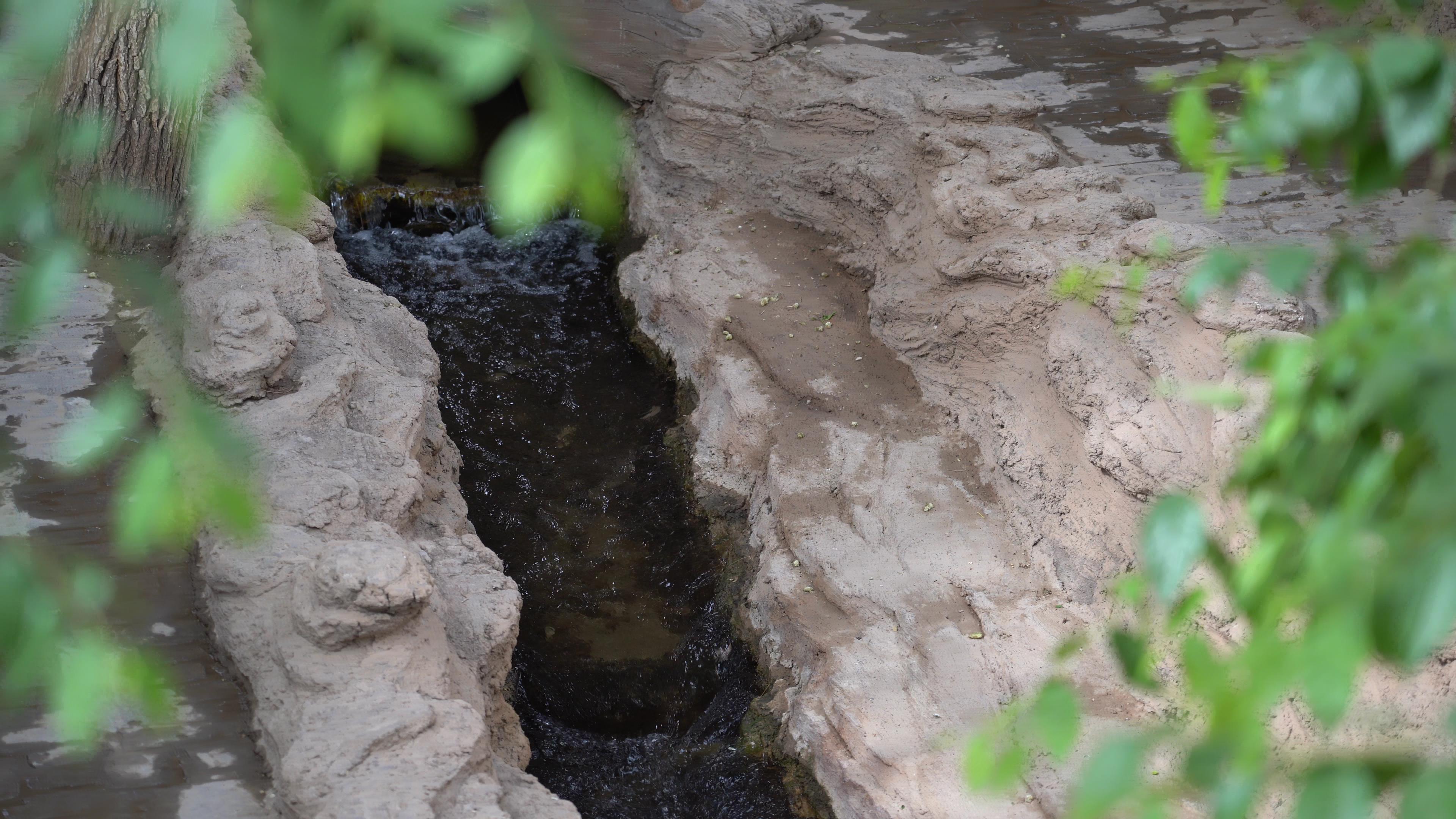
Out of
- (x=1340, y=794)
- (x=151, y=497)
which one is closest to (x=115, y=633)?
(x=151, y=497)

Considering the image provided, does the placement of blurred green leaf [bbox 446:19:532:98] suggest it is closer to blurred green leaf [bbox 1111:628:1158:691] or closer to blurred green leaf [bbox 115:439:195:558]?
blurred green leaf [bbox 115:439:195:558]

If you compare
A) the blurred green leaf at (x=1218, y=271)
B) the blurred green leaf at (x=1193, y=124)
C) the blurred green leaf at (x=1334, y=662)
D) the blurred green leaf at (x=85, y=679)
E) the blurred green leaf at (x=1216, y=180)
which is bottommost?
the blurred green leaf at (x=85, y=679)

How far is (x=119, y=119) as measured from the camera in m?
5.52

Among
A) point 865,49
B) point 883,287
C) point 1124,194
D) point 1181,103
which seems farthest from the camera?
point 865,49

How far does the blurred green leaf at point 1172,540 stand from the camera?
3.88 ft

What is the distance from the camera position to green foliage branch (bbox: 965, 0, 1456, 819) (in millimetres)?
1018

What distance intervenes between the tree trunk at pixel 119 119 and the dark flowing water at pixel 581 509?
195 cm

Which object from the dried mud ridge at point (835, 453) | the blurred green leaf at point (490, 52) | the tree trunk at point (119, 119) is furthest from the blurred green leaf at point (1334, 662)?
the tree trunk at point (119, 119)

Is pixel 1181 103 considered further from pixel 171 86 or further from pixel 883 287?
pixel 883 287

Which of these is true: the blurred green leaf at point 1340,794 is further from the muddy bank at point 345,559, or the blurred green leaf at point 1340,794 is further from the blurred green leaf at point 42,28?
the muddy bank at point 345,559

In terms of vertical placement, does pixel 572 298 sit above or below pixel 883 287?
below

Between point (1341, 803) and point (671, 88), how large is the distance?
23.6ft

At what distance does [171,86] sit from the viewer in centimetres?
101

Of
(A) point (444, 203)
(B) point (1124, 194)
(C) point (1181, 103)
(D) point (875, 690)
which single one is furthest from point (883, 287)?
(C) point (1181, 103)
